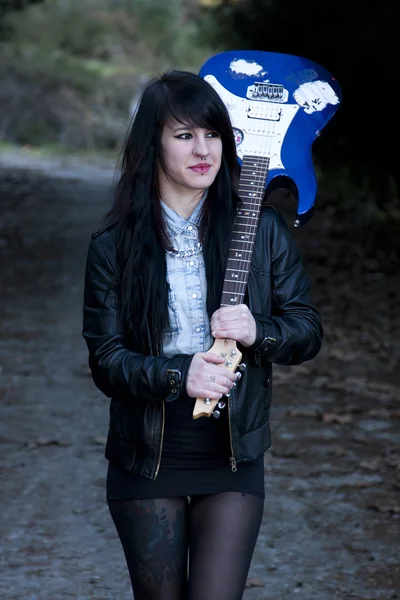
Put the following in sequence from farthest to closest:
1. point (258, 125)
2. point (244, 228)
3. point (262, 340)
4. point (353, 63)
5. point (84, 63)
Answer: point (84, 63)
point (353, 63)
point (258, 125)
point (244, 228)
point (262, 340)

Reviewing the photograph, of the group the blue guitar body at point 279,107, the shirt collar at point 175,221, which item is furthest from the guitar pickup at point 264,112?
the shirt collar at point 175,221

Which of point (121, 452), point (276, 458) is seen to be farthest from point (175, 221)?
point (276, 458)

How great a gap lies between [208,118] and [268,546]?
3.17 metres

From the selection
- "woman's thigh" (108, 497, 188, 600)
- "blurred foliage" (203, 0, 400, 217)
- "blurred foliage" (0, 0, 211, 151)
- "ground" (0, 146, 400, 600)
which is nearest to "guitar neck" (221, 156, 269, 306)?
"woman's thigh" (108, 497, 188, 600)

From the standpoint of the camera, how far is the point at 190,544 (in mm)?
3016

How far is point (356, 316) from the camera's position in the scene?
11.6 meters

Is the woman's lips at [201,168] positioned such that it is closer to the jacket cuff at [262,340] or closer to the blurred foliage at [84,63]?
the jacket cuff at [262,340]

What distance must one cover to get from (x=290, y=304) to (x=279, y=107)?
583mm

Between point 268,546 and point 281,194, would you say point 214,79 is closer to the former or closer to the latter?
point 268,546

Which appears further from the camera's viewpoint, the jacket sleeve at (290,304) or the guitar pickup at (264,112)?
the guitar pickup at (264,112)

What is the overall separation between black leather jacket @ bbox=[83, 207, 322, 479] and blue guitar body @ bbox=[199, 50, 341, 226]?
20 cm

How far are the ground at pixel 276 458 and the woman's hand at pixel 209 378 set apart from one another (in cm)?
247

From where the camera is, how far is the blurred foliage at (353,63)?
664 inches

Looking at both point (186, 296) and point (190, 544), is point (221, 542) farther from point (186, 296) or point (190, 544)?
point (186, 296)
